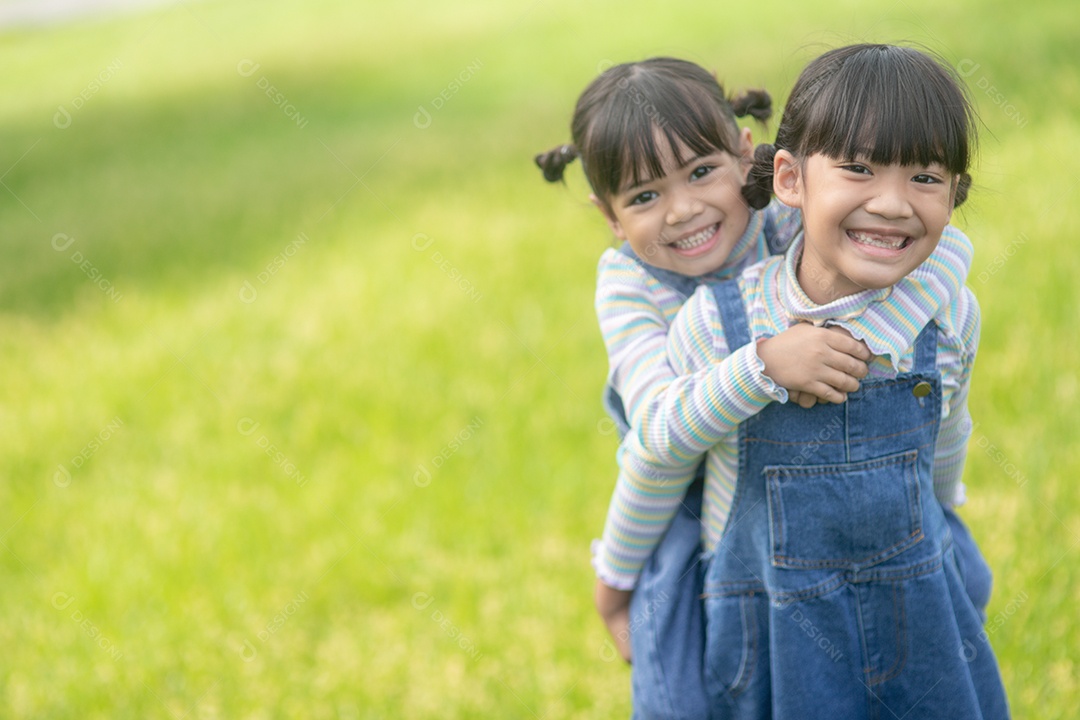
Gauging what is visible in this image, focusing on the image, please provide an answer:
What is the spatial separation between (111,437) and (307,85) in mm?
8241

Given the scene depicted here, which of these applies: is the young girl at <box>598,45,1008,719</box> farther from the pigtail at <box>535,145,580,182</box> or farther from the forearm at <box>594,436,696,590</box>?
the pigtail at <box>535,145,580,182</box>

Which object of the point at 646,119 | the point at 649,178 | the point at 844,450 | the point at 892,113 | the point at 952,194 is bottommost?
the point at 844,450

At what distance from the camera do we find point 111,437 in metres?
6.09

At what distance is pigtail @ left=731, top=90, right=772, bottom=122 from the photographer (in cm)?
267

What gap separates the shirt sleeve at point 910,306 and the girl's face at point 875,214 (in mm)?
67

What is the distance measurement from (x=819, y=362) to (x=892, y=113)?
47 centimetres

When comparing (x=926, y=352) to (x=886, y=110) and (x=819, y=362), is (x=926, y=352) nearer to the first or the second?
(x=819, y=362)

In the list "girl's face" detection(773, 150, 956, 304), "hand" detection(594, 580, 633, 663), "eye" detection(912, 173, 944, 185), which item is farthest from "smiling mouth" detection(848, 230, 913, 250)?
"hand" detection(594, 580, 633, 663)

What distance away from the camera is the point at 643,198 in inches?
99.7

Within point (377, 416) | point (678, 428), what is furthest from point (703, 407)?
point (377, 416)

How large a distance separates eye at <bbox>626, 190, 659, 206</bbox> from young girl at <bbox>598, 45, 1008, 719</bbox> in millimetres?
250

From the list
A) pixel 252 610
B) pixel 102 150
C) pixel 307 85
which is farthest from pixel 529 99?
pixel 252 610

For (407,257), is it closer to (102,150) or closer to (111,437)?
(111,437)

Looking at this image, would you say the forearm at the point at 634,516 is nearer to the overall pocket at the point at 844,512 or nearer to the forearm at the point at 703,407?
the forearm at the point at 703,407
